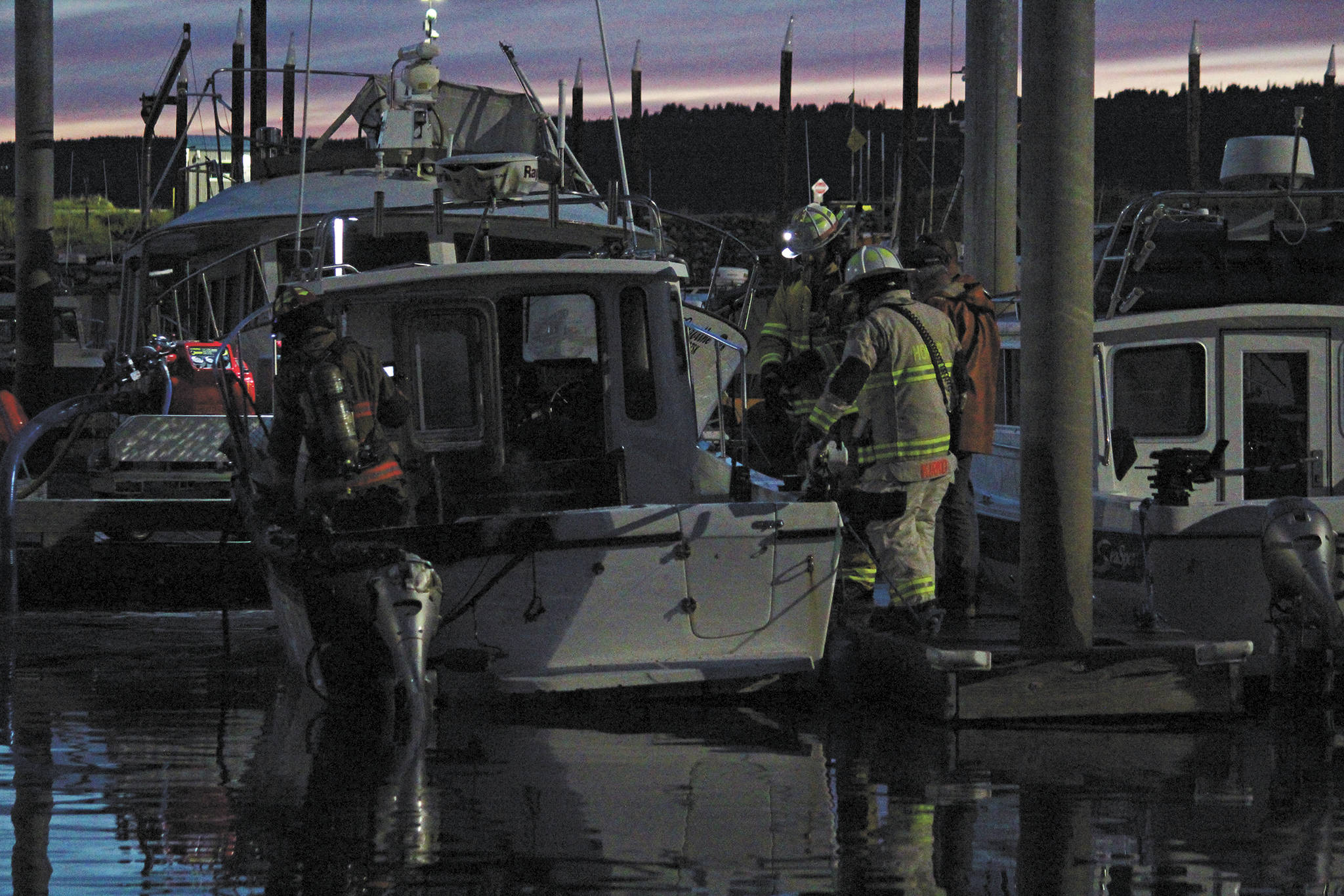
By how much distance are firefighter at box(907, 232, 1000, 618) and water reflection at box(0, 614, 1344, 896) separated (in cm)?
125

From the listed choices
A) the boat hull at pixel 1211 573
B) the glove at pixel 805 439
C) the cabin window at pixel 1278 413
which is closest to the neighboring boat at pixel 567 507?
the glove at pixel 805 439

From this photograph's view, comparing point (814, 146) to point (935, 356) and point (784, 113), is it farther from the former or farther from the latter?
point (935, 356)

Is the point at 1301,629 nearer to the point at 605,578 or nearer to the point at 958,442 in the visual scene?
the point at 958,442

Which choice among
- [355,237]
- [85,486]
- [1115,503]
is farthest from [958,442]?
[85,486]

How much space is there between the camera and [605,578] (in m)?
7.97

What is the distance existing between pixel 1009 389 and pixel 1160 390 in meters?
1.89

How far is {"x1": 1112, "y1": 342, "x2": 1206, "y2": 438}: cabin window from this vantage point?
34.5 ft

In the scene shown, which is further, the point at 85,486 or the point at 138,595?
the point at 85,486

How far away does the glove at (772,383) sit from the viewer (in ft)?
31.9

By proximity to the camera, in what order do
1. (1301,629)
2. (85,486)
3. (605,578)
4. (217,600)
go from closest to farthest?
1. (605,578)
2. (1301,629)
3. (217,600)
4. (85,486)

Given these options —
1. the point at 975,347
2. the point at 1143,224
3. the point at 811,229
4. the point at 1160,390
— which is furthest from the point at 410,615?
the point at 1143,224

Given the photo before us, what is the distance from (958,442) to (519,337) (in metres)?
2.36

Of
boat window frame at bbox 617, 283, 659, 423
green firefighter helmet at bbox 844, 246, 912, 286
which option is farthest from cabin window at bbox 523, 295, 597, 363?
green firefighter helmet at bbox 844, 246, 912, 286

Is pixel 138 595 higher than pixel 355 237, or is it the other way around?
pixel 355 237
